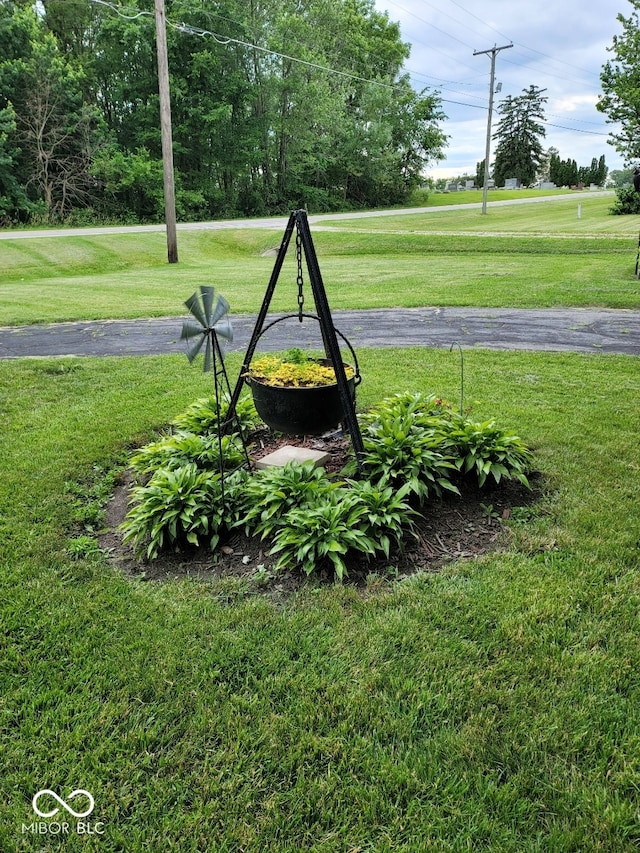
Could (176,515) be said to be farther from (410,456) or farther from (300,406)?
(410,456)

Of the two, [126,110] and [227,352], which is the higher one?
[126,110]

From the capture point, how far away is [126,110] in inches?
1129

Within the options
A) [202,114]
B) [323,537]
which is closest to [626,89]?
[202,114]

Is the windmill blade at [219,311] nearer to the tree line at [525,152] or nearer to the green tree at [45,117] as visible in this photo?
the green tree at [45,117]

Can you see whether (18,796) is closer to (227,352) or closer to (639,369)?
(227,352)

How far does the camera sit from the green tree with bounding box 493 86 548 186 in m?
59.8

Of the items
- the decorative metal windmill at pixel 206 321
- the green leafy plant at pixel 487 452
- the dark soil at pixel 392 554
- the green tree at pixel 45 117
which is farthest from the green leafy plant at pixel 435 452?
the green tree at pixel 45 117

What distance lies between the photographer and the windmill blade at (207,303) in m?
2.73

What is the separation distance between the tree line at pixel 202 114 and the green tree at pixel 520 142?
25.4m

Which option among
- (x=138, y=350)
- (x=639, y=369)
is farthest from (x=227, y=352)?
(x=639, y=369)

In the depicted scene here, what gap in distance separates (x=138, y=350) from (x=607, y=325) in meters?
5.76

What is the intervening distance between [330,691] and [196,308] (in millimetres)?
1722

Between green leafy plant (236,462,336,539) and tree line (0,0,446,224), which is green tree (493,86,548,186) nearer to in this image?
tree line (0,0,446,224)

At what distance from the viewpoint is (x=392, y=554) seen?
2.81m
